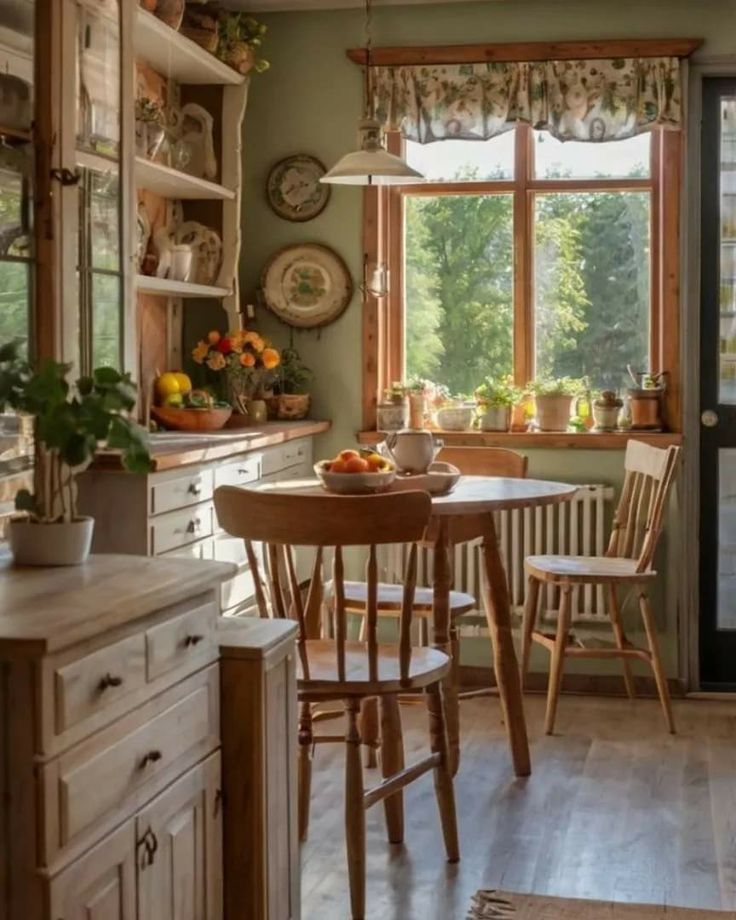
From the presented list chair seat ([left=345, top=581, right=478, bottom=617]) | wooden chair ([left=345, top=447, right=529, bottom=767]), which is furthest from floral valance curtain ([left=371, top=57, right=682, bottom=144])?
chair seat ([left=345, top=581, right=478, bottom=617])

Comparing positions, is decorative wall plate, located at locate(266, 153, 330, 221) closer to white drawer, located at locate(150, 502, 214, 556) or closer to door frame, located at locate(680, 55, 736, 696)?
door frame, located at locate(680, 55, 736, 696)

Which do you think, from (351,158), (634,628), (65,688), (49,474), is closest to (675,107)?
(351,158)

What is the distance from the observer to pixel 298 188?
517 centimetres

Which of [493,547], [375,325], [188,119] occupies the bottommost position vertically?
[493,547]

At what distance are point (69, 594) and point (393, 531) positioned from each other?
2.95ft

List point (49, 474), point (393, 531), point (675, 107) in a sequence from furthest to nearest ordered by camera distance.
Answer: point (675, 107) < point (393, 531) < point (49, 474)

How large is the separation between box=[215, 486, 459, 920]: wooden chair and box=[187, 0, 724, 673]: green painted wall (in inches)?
A: 78.0

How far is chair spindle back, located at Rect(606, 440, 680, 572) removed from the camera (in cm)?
436

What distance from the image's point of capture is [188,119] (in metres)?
4.88

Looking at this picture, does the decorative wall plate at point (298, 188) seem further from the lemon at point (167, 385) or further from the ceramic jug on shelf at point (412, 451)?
the ceramic jug on shelf at point (412, 451)

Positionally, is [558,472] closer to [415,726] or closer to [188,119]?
[415,726]

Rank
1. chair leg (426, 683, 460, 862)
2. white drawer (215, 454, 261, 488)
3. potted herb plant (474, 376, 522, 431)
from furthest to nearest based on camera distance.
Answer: potted herb plant (474, 376, 522, 431)
white drawer (215, 454, 261, 488)
chair leg (426, 683, 460, 862)

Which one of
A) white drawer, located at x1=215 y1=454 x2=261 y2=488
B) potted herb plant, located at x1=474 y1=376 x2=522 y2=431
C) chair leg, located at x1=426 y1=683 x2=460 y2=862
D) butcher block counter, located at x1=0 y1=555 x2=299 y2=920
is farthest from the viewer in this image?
potted herb plant, located at x1=474 y1=376 x2=522 y2=431

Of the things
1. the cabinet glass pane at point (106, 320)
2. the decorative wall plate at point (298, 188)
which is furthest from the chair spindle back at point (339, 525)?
the decorative wall plate at point (298, 188)
